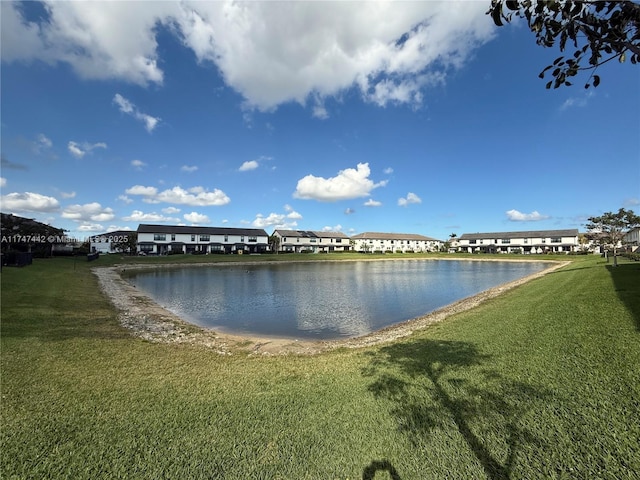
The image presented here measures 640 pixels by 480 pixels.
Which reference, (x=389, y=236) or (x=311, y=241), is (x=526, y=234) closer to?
(x=389, y=236)

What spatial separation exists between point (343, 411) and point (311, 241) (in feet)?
330

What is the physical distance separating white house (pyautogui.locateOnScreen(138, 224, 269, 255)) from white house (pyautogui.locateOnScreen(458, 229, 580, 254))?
252 feet

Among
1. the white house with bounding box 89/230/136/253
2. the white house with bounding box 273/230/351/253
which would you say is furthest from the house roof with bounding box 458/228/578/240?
the white house with bounding box 89/230/136/253

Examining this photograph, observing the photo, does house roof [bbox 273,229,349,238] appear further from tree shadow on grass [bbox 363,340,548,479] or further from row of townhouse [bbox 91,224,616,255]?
tree shadow on grass [bbox 363,340,548,479]

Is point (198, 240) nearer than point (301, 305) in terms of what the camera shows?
No

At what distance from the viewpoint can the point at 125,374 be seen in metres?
6.61

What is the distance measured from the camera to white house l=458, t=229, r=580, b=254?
315 feet

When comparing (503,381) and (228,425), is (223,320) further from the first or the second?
(503,381)

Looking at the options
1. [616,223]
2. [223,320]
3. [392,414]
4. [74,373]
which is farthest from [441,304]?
[616,223]

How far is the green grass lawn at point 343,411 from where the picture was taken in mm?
3604

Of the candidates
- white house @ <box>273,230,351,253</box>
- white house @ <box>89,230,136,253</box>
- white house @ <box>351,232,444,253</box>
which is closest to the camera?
white house @ <box>89,230,136,253</box>

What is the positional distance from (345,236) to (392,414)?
10958cm

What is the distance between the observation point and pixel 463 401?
4.79m

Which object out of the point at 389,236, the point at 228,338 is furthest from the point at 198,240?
the point at 228,338
